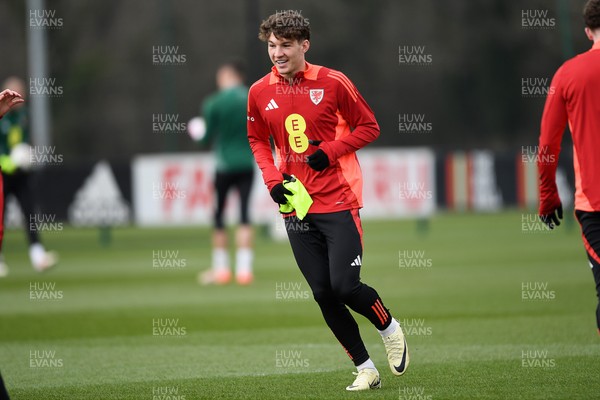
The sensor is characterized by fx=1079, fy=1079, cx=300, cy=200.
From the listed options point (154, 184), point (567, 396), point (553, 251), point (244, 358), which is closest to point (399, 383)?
point (567, 396)

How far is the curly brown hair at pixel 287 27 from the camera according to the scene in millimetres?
6758

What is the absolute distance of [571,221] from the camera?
2262 cm

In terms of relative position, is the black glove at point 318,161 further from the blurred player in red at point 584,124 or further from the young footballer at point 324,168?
the blurred player in red at point 584,124

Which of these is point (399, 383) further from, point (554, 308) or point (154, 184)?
point (154, 184)

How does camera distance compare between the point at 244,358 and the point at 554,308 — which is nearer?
the point at 244,358

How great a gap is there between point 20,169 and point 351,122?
893cm

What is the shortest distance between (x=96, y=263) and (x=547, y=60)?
29.8m

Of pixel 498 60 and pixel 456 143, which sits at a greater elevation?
pixel 498 60

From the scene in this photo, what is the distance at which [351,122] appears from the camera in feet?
23.0

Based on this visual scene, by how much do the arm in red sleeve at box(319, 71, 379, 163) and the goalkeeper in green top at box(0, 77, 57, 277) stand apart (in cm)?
857

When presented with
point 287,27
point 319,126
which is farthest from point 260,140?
point 287,27

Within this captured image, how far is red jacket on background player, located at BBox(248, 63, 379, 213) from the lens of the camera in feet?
22.5

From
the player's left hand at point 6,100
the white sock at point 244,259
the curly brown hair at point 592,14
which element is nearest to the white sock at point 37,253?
the white sock at point 244,259

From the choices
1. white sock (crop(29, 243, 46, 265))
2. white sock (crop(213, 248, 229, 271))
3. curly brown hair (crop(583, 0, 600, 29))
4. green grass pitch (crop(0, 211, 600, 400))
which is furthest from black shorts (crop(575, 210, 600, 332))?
white sock (crop(29, 243, 46, 265))
